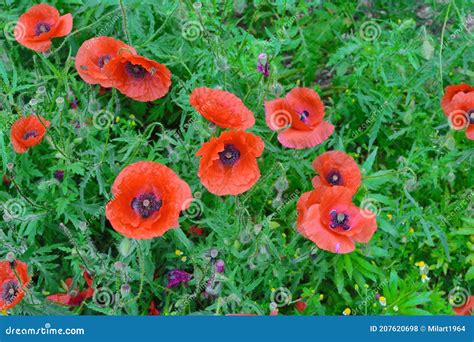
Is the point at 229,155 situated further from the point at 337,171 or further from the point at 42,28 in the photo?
the point at 42,28

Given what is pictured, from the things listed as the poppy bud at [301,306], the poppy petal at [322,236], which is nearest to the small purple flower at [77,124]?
the poppy petal at [322,236]

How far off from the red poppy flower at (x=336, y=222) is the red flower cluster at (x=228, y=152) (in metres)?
0.31

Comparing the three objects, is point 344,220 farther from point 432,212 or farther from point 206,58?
point 206,58

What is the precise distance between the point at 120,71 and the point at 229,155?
709mm

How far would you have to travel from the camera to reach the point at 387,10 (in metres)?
4.50

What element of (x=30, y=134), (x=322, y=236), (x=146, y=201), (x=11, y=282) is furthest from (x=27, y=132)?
(x=322, y=236)

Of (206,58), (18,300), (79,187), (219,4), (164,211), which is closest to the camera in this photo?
(164,211)

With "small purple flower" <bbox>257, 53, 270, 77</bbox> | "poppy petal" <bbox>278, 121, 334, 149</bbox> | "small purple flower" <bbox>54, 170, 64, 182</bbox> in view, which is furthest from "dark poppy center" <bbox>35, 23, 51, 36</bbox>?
"poppy petal" <bbox>278, 121, 334, 149</bbox>

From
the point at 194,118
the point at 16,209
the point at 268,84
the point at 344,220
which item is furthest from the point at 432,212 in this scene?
the point at 16,209

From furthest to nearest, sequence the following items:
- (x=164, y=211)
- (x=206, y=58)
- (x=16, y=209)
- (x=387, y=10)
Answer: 1. (x=387, y=10)
2. (x=206, y=58)
3. (x=16, y=209)
4. (x=164, y=211)

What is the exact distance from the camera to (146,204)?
2.83 m

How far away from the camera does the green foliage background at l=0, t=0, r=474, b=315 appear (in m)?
3.22

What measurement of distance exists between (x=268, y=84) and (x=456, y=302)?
1.43 m

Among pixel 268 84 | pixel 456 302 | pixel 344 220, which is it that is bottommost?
pixel 456 302
